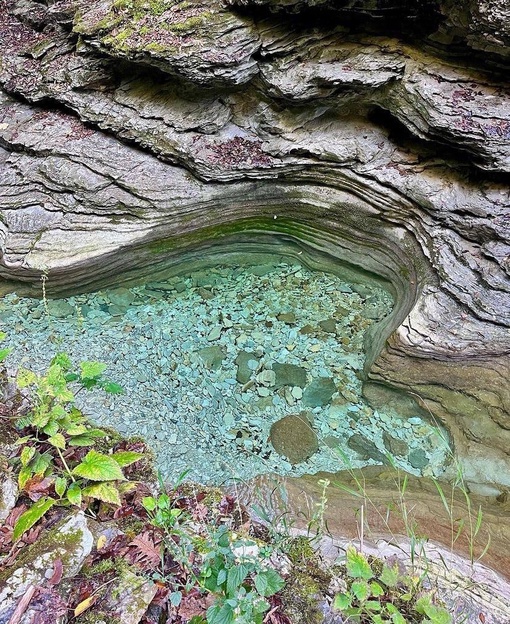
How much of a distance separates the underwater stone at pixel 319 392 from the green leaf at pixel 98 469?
262 centimetres

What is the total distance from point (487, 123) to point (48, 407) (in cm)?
468

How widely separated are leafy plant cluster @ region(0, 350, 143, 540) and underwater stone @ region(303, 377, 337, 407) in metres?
2.39

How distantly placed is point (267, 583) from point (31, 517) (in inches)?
58.4

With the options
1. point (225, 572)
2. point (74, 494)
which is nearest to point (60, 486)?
point (74, 494)

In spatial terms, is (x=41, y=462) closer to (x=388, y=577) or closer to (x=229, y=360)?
(x=388, y=577)

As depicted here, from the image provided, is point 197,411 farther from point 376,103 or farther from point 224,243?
point 376,103

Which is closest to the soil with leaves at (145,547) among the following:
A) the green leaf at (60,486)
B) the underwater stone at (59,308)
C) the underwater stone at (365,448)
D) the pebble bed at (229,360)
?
the green leaf at (60,486)

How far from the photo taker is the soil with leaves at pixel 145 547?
228cm

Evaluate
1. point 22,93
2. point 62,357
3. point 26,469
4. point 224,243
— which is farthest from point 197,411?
point 22,93

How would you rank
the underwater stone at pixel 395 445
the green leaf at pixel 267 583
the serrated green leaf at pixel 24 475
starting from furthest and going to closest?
the underwater stone at pixel 395 445 → the serrated green leaf at pixel 24 475 → the green leaf at pixel 267 583

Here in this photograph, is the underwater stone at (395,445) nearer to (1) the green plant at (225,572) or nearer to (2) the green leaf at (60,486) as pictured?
(1) the green plant at (225,572)

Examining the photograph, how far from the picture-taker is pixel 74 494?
2.81 metres

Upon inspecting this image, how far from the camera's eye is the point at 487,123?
4.39m

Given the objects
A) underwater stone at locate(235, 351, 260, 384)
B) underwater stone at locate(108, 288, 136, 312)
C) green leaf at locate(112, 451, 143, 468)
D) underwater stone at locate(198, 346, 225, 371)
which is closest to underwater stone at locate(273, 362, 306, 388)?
underwater stone at locate(235, 351, 260, 384)
